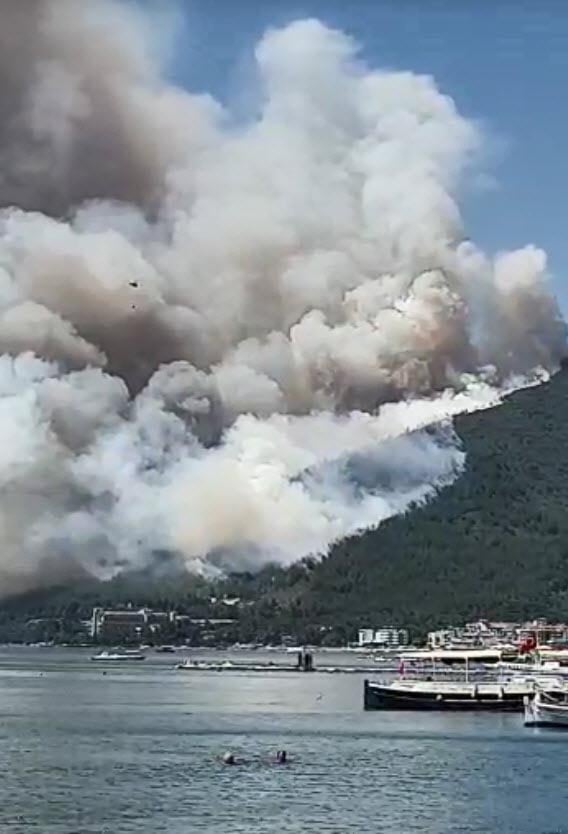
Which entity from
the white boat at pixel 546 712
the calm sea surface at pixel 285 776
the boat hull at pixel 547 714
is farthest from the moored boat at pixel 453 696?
the boat hull at pixel 547 714

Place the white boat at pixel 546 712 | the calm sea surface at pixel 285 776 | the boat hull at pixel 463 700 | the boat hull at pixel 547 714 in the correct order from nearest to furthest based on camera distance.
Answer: the calm sea surface at pixel 285 776, the boat hull at pixel 547 714, the white boat at pixel 546 712, the boat hull at pixel 463 700

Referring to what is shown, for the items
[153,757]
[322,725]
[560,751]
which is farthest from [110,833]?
[322,725]

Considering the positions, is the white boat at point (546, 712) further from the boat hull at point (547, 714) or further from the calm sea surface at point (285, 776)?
the calm sea surface at point (285, 776)

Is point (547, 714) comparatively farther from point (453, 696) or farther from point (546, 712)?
point (453, 696)

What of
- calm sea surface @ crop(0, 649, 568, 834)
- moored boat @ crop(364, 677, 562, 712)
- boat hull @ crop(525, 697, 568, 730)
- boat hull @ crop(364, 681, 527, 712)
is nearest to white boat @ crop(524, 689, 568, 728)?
boat hull @ crop(525, 697, 568, 730)

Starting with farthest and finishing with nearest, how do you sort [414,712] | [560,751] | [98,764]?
[414,712]
[560,751]
[98,764]

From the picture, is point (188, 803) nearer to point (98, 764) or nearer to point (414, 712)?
point (98, 764)
